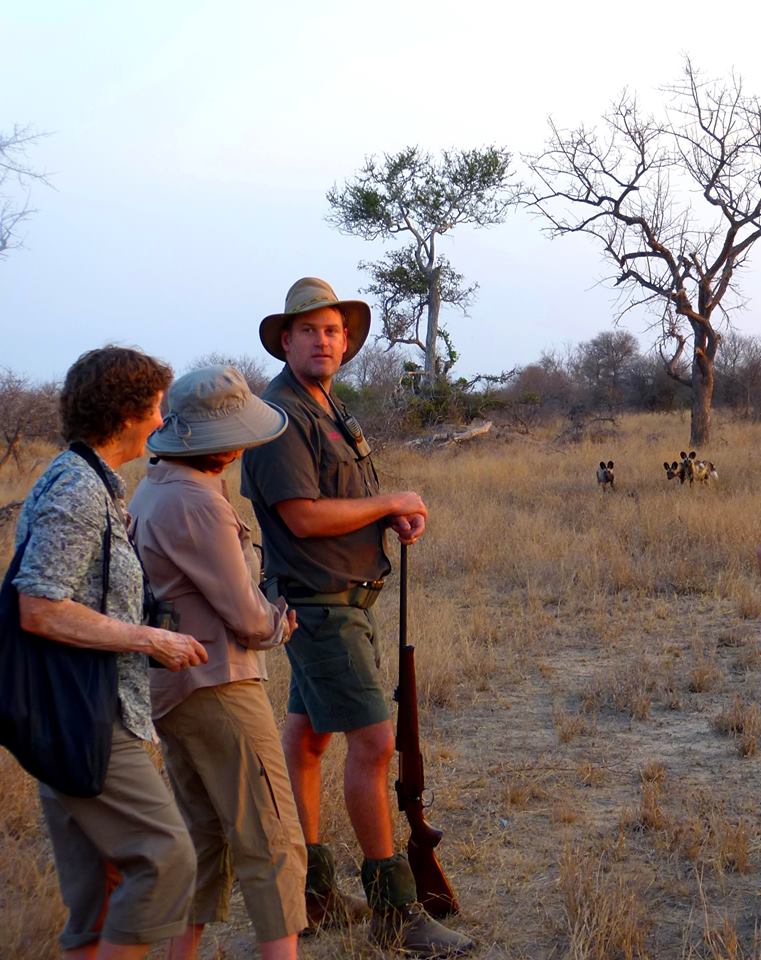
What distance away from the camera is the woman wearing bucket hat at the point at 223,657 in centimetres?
254

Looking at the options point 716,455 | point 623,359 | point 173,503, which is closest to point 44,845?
point 173,503

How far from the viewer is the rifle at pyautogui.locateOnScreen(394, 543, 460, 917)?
3.34 meters

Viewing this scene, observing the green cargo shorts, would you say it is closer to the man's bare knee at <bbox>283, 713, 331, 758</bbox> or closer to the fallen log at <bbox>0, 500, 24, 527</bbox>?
the man's bare knee at <bbox>283, 713, 331, 758</bbox>

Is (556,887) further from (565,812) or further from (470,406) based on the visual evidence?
(470,406)

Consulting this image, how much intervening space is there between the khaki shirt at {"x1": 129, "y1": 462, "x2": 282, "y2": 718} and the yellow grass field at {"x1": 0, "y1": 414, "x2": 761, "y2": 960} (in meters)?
1.09

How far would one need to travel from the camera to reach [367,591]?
322 cm

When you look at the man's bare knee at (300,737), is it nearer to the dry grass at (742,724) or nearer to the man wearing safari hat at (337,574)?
the man wearing safari hat at (337,574)

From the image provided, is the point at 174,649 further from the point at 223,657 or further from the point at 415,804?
the point at 415,804

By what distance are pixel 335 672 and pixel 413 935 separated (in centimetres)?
81

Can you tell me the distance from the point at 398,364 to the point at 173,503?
29940 millimetres

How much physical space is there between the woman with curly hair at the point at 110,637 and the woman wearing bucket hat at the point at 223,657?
0.63ft

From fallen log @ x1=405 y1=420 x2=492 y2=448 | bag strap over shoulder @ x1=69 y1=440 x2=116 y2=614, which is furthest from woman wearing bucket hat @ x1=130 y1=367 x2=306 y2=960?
fallen log @ x1=405 y1=420 x2=492 y2=448

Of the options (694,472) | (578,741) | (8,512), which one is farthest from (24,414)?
(578,741)

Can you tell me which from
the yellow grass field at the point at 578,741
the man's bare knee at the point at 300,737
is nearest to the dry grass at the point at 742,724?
the yellow grass field at the point at 578,741
